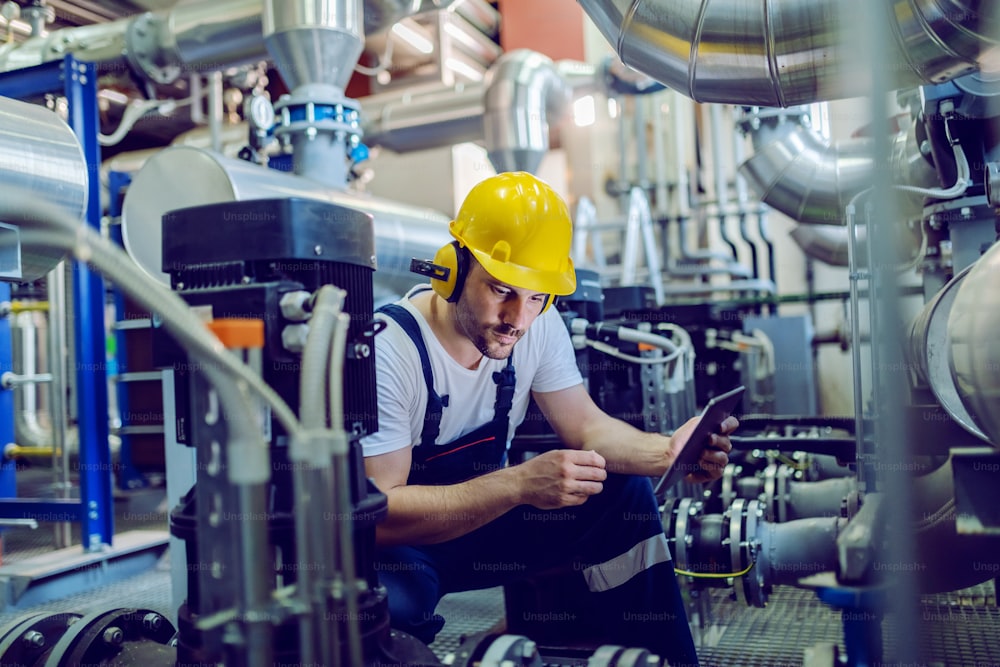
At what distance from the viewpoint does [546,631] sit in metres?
1.54

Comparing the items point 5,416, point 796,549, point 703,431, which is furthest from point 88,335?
point 796,549

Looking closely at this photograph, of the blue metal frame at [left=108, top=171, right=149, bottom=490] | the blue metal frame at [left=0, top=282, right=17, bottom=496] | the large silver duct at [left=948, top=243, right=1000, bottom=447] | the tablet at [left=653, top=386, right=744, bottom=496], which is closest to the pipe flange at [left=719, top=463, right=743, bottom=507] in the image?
the tablet at [left=653, top=386, right=744, bottom=496]

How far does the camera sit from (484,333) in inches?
57.5

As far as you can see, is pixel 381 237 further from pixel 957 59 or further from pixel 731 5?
pixel 957 59

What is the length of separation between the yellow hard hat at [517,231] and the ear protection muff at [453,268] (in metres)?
0.02

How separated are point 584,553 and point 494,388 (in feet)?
1.16

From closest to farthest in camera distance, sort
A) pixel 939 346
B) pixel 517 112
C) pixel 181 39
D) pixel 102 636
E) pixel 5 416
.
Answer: pixel 102 636 < pixel 939 346 < pixel 5 416 < pixel 181 39 < pixel 517 112

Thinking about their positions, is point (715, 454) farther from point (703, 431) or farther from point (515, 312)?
point (515, 312)

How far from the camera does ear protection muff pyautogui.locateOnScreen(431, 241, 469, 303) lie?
1.42 meters

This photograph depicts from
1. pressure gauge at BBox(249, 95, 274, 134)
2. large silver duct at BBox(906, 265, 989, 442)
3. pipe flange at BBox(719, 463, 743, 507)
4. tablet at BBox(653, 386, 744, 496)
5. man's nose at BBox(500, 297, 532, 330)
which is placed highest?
pressure gauge at BBox(249, 95, 274, 134)

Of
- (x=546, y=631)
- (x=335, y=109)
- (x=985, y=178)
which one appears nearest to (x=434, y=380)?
(x=546, y=631)

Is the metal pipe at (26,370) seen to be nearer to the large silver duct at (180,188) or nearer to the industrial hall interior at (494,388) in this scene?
the industrial hall interior at (494,388)

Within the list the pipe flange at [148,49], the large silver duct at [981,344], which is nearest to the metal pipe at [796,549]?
the large silver duct at [981,344]

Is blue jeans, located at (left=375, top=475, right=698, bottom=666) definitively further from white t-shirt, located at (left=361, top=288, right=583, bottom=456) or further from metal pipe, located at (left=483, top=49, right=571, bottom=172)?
metal pipe, located at (left=483, top=49, right=571, bottom=172)
